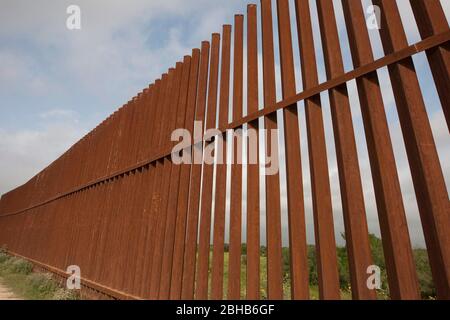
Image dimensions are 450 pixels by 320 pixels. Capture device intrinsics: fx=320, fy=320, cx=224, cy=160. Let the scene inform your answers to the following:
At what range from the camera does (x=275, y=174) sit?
2.44m

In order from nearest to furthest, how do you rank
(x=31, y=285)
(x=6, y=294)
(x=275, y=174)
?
(x=275, y=174) → (x=6, y=294) → (x=31, y=285)

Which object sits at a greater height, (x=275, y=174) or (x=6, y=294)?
(x=275, y=174)

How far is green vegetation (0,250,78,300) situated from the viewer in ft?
18.1

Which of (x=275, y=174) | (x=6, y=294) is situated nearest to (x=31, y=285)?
(x=6, y=294)

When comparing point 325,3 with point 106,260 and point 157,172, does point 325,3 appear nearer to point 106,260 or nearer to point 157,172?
point 157,172

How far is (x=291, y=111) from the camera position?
243 centimetres

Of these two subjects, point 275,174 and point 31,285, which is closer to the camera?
point 275,174

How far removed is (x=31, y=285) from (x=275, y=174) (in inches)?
266

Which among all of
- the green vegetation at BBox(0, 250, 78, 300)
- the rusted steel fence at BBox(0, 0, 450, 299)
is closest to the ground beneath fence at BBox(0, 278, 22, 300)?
the green vegetation at BBox(0, 250, 78, 300)

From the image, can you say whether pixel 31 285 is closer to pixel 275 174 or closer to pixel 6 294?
pixel 6 294

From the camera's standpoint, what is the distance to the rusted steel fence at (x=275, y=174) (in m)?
1.70

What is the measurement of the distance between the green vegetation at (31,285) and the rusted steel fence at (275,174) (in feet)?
2.58
